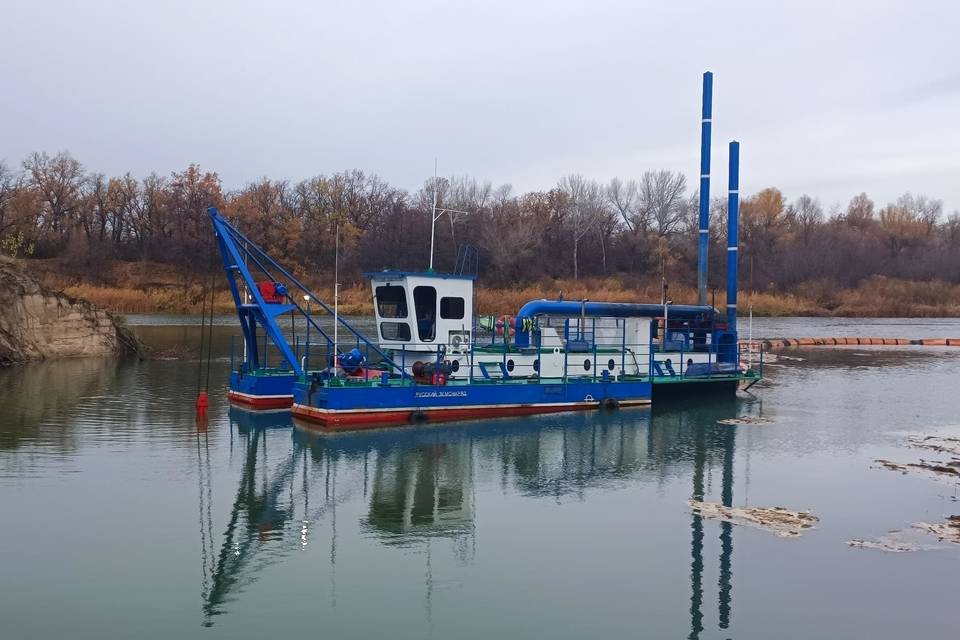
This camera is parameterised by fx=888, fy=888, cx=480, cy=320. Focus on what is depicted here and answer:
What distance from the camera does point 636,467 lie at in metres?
20.2

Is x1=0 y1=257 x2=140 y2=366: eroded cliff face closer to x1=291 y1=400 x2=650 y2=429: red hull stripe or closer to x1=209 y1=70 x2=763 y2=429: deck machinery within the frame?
x1=209 y1=70 x2=763 y2=429: deck machinery

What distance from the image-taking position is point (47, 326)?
3916 centimetres

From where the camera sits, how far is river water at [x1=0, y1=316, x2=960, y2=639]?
1112 centimetres

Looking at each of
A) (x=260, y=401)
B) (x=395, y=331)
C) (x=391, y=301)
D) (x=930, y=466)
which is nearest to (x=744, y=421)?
(x=930, y=466)

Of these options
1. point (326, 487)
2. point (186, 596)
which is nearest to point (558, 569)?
point (186, 596)

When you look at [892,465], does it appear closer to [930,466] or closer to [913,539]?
[930,466]

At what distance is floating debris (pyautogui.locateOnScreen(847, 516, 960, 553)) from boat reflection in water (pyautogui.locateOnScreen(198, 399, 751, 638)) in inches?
87.2

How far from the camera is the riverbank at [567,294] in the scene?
7262 centimetres

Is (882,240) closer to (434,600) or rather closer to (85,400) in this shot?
(85,400)

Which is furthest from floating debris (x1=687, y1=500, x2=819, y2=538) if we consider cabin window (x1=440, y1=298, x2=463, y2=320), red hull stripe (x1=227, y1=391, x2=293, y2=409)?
red hull stripe (x1=227, y1=391, x2=293, y2=409)

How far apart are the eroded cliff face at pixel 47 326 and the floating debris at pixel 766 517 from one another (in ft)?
103

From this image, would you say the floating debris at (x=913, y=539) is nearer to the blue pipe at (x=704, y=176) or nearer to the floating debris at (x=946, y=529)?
the floating debris at (x=946, y=529)

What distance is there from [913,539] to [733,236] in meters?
20.1

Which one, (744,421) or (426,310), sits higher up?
(426,310)
